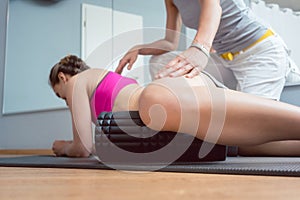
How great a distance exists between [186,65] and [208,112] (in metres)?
0.11

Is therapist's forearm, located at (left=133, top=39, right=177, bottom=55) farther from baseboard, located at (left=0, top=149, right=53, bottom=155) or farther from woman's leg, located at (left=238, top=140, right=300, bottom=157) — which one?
baseboard, located at (left=0, top=149, right=53, bottom=155)

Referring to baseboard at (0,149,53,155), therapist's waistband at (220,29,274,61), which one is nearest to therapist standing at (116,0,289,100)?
therapist's waistband at (220,29,274,61)

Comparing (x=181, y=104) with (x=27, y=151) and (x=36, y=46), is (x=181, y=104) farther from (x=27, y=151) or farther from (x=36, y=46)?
(x=36, y=46)

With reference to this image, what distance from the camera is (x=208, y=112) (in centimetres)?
82

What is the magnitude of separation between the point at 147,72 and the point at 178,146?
0.94 metres

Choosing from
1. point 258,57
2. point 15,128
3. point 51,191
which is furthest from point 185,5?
point 15,128

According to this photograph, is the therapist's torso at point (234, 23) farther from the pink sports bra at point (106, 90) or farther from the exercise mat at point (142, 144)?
the exercise mat at point (142, 144)

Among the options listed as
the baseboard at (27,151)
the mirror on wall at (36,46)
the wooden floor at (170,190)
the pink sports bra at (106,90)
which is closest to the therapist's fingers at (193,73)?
the wooden floor at (170,190)

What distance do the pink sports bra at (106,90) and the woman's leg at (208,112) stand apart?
0.59m

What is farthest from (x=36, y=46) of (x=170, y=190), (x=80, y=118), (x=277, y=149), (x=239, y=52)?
(x=170, y=190)

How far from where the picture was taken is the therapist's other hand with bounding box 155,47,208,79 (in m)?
0.83

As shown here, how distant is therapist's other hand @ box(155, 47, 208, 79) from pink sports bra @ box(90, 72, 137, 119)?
0.56 m

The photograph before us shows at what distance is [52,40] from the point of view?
113 inches

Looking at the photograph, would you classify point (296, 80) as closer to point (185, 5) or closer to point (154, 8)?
point (185, 5)
